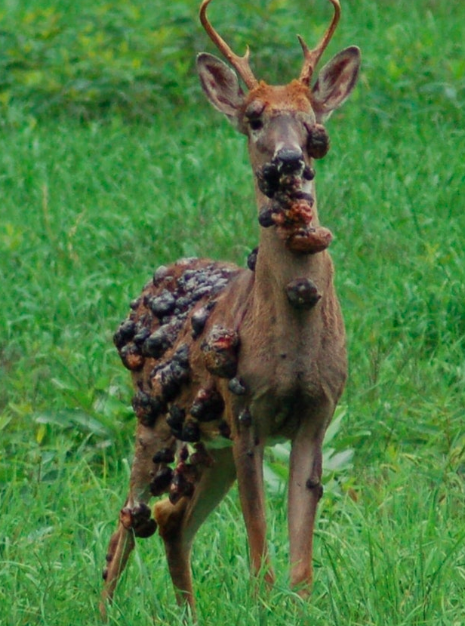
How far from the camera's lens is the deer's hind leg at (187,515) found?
5090 mm

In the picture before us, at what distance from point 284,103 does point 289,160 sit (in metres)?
0.22

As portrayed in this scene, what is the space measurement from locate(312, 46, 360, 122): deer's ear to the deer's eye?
20 centimetres

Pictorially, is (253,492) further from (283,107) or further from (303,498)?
(283,107)

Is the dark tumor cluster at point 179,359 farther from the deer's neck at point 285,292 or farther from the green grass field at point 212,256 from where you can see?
the green grass field at point 212,256

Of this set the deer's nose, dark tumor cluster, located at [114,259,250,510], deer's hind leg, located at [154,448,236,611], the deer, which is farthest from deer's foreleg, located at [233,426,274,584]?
the deer's nose

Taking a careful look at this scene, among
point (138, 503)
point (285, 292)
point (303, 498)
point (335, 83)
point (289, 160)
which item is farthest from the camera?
point (138, 503)

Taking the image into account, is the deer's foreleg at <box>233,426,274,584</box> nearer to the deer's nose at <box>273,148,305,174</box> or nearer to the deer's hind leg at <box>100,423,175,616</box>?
the deer's hind leg at <box>100,423,175,616</box>

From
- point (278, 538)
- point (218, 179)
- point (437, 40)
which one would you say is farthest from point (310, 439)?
point (437, 40)

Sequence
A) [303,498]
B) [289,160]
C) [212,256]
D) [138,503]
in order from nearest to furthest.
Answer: [289,160] → [303,498] → [138,503] → [212,256]

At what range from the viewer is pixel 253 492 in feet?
14.7

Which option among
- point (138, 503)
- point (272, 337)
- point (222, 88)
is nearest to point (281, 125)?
Result: point (222, 88)

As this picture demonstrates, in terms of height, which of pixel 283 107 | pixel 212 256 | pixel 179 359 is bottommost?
pixel 212 256

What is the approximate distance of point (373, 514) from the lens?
18.4ft

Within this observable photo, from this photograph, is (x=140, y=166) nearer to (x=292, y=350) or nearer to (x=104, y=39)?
(x=104, y=39)
